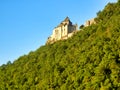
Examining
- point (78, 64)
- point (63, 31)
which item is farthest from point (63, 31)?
point (78, 64)

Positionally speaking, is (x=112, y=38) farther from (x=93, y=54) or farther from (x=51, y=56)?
(x=51, y=56)

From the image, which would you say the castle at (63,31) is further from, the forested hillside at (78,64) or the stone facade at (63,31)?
the forested hillside at (78,64)

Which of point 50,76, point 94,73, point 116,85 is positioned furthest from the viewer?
point 50,76

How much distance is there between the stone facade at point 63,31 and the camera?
91.5 m

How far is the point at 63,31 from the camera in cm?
9244

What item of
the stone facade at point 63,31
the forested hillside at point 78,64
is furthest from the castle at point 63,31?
the forested hillside at point 78,64

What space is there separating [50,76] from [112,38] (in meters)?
13.7

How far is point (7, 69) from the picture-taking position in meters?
90.6

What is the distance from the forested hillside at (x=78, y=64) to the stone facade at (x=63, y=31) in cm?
517

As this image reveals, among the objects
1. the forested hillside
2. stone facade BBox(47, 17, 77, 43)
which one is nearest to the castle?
stone facade BBox(47, 17, 77, 43)

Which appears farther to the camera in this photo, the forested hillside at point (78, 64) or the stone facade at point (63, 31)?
the stone facade at point (63, 31)

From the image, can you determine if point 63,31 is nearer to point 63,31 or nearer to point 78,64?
point 63,31

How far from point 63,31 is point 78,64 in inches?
1177

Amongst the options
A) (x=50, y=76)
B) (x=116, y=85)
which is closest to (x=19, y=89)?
(x=50, y=76)
